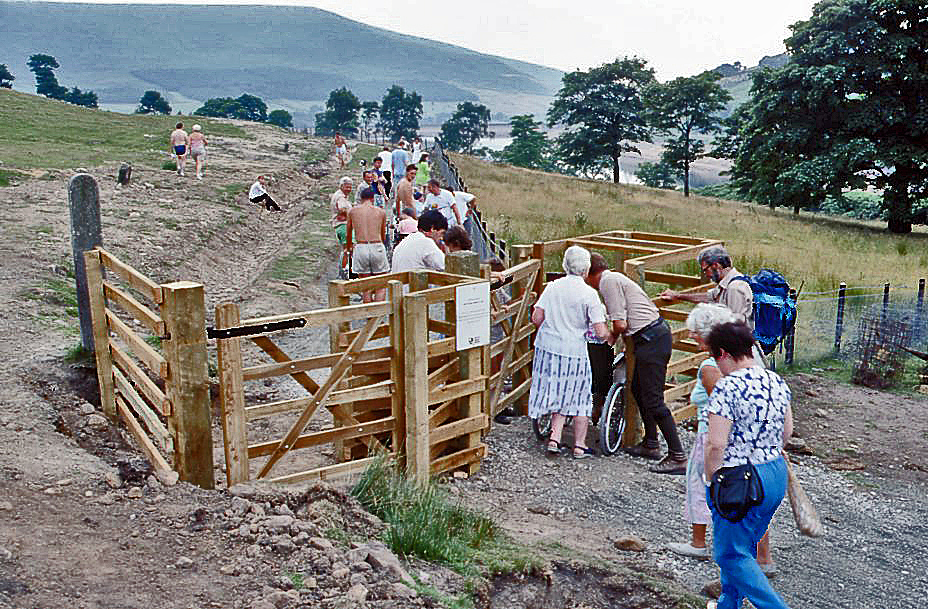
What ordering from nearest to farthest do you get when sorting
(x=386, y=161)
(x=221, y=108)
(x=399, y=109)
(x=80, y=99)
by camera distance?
1. (x=386, y=161)
2. (x=221, y=108)
3. (x=80, y=99)
4. (x=399, y=109)

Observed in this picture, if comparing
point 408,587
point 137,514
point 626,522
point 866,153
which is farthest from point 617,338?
point 866,153

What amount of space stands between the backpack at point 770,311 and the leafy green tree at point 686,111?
4940cm

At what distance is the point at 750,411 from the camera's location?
4.28 m

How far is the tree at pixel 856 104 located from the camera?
96.4ft

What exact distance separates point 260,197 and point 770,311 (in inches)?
631

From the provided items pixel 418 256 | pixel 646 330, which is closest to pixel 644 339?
pixel 646 330

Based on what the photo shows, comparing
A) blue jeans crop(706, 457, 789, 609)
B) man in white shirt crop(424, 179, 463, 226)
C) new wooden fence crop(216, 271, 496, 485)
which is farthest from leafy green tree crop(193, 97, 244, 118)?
blue jeans crop(706, 457, 789, 609)

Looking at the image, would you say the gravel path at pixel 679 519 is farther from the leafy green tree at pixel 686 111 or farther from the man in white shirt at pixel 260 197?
the leafy green tree at pixel 686 111

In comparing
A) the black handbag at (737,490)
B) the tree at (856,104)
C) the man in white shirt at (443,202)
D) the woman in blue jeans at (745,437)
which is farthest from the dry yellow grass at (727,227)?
the black handbag at (737,490)

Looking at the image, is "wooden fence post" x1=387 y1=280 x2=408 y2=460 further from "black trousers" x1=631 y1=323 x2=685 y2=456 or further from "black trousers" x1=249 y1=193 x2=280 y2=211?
"black trousers" x1=249 y1=193 x2=280 y2=211

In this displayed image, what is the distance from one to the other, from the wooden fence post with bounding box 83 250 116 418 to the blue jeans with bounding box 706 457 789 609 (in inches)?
197

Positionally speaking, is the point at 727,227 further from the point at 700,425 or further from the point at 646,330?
the point at 700,425

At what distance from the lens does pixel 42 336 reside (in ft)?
27.8

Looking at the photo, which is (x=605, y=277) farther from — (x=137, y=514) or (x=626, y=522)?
(x=137, y=514)
